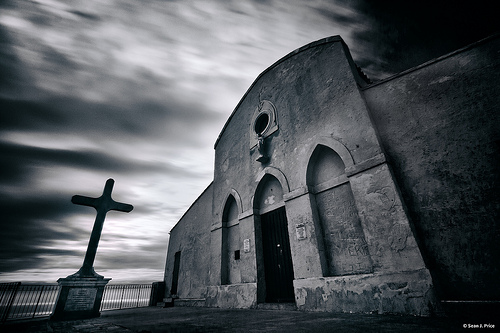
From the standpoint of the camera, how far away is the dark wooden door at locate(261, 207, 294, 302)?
6.17 m

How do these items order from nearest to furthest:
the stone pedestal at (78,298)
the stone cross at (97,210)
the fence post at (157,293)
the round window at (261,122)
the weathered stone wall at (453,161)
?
the weathered stone wall at (453,161)
the stone pedestal at (78,298)
the stone cross at (97,210)
the round window at (261,122)
the fence post at (157,293)

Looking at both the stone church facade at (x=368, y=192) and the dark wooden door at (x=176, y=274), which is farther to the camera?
the dark wooden door at (x=176, y=274)

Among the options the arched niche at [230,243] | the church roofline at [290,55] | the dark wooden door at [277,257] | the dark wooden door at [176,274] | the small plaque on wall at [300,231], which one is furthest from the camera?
the dark wooden door at [176,274]

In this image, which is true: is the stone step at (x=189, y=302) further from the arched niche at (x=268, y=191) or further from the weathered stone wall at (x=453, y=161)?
the weathered stone wall at (x=453, y=161)

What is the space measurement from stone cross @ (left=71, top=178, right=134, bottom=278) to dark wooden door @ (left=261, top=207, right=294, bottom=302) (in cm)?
546

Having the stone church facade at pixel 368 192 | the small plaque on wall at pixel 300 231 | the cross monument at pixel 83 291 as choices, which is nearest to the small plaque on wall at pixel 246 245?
the stone church facade at pixel 368 192

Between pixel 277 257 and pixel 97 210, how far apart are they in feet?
21.8

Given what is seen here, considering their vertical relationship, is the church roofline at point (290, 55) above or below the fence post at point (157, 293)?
above

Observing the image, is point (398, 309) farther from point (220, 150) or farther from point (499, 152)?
point (220, 150)

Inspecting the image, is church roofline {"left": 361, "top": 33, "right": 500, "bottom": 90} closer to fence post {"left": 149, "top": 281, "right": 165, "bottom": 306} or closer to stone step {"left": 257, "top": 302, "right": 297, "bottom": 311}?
stone step {"left": 257, "top": 302, "right": 297, "bottom": 311}

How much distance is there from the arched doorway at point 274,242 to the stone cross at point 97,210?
538 centimetres

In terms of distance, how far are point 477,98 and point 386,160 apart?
2.01m

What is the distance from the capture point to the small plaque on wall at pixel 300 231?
18.3ft

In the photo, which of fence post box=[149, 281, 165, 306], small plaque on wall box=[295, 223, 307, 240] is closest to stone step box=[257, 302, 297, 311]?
small plaque on wall box=[295, 223, 307, 240]
